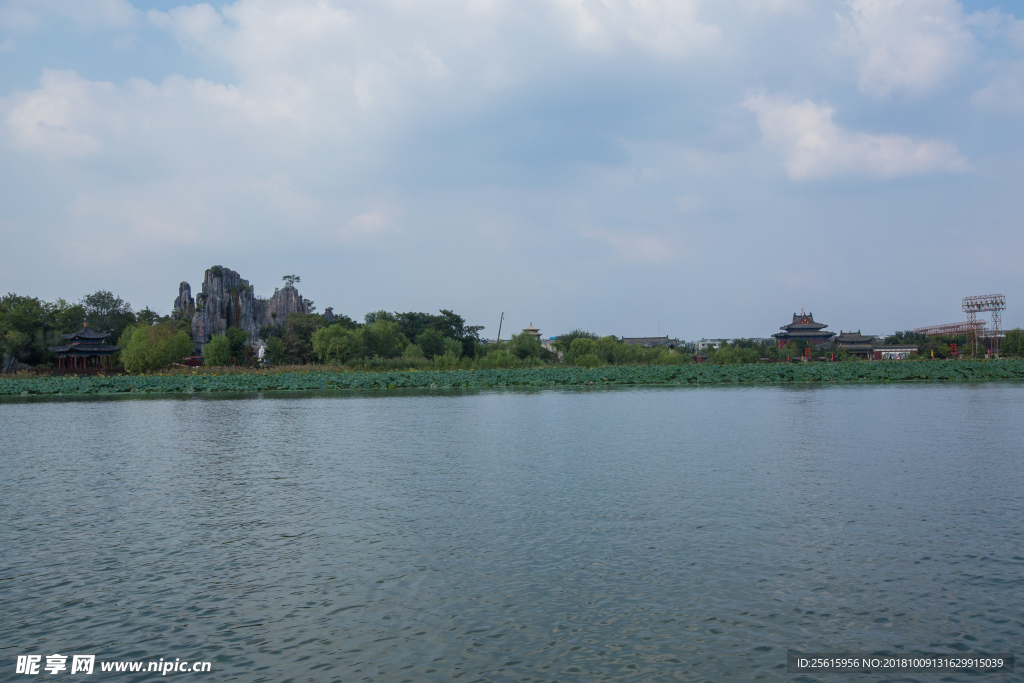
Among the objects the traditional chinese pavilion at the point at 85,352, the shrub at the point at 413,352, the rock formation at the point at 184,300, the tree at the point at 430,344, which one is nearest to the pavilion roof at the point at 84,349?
the traditional chinese pavilion at the point at 85,352

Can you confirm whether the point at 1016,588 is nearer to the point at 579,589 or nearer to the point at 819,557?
the point at 819,557

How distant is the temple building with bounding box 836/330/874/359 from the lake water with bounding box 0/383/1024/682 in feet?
306

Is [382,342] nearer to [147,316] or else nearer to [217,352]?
[217,352]

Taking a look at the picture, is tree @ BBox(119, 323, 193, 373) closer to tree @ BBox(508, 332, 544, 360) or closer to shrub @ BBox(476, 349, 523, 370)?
shrub @ BBox(476, 349, 523, 370)

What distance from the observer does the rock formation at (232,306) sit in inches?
4171

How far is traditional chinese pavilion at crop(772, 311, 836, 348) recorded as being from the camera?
4397 inches

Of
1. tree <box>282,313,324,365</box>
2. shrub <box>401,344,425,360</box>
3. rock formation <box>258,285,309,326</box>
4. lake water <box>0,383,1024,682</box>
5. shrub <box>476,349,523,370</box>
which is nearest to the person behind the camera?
lake water <box>0,383,1024,682</box>

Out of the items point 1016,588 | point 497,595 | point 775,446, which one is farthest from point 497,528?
point 775,446

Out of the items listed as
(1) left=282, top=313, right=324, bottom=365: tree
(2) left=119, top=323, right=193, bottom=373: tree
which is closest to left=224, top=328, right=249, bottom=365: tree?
(2) left=119, top=323, right=193, bottom=373: tree

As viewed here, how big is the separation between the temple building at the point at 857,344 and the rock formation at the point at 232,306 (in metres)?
87.2

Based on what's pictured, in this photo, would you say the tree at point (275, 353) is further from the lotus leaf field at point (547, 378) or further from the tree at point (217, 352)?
the lotus leaf field at point (547, 378)

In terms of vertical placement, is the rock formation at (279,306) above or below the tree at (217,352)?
above

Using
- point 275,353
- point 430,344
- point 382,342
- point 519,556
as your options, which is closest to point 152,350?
point 275,353

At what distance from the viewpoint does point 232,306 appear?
373ft
